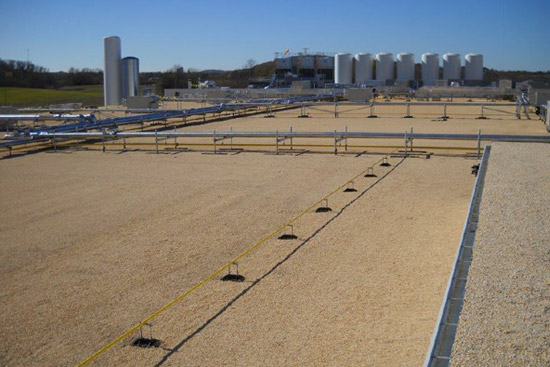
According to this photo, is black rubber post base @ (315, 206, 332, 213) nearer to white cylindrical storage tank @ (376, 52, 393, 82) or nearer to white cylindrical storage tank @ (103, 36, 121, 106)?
white cylindrical storage tank @ (103, 36, 121, 106)

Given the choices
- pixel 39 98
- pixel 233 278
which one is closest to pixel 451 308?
pixel 233 278

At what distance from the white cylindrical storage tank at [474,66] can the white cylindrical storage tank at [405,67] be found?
4.68 m

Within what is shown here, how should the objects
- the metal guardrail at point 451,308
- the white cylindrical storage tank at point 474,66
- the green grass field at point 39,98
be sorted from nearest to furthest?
the metal guardrail at point 451,308
the green grass field at point 39,98
the white cylindrical storage tank at point 474,66

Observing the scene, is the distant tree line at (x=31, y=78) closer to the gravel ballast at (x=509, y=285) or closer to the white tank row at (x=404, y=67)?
the white tank row at (x=404, y=67)

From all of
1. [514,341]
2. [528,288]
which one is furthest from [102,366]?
[528,288]

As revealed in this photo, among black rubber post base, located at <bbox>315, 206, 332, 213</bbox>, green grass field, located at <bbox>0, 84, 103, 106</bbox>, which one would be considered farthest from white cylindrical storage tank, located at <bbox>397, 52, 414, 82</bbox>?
black rubber post base, located at <bbox>315, 206, 332, 213</bbox>

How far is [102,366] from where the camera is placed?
173 inches

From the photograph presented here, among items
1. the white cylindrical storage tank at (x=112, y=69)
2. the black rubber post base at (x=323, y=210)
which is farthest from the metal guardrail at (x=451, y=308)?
the white cylindrical storage tank at (x=112, y=69)

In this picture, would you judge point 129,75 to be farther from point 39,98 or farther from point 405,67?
point 405,67

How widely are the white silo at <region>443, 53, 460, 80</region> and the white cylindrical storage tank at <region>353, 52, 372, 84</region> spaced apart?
6.44 m

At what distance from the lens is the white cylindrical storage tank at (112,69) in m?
35.6

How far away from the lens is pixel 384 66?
186 ft

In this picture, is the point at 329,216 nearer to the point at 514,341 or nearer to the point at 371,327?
the point at 371,327

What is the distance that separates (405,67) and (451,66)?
13.1ft
